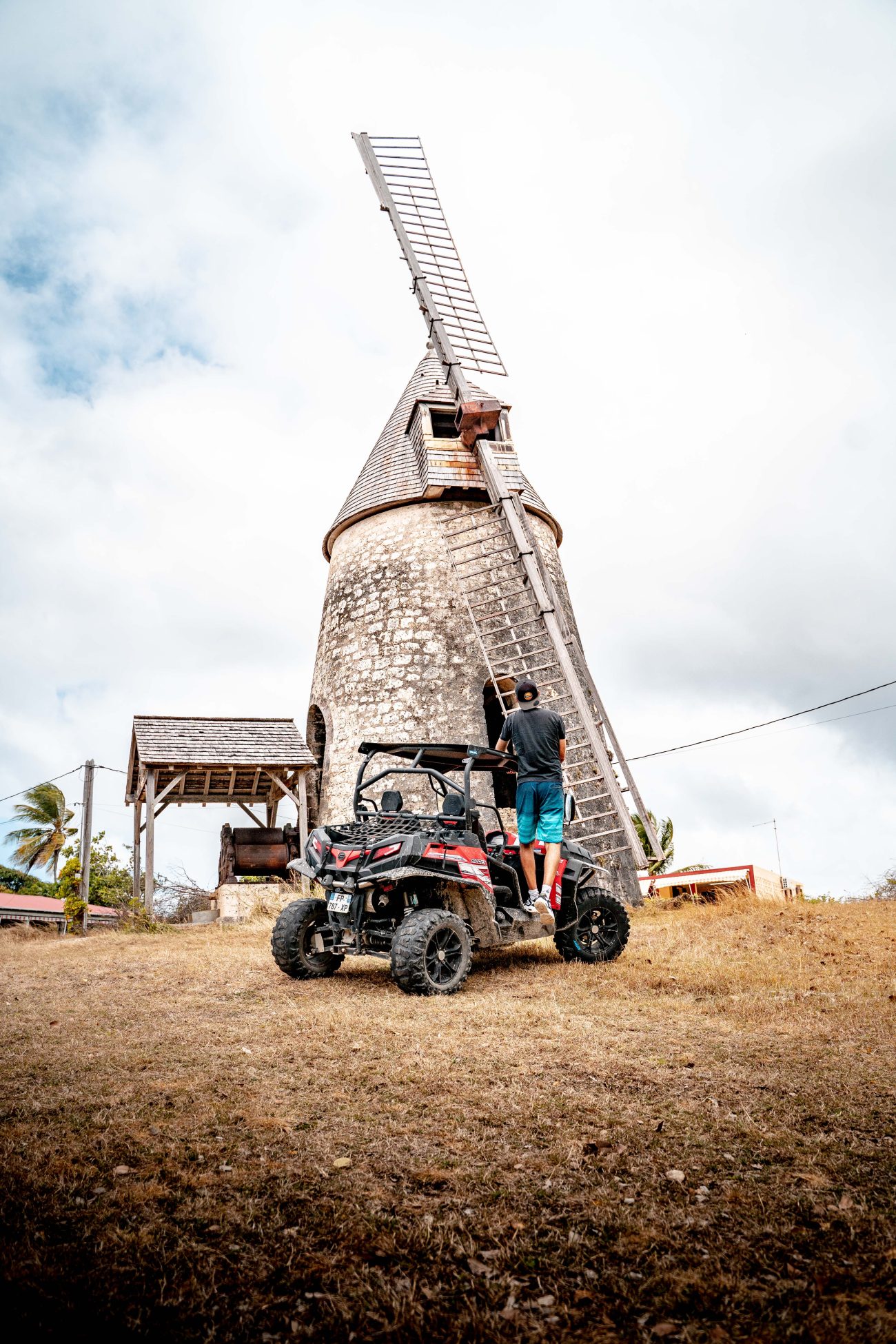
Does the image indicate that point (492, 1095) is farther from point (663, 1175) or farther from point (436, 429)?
point (436, 429)

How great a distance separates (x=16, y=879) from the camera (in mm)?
33375

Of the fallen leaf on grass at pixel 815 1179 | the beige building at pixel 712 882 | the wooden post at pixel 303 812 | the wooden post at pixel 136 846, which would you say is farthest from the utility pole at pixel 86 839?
the fallen leaf on grass at pixel 815 1179

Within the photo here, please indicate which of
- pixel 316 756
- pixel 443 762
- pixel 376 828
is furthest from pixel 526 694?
pixel 316 756

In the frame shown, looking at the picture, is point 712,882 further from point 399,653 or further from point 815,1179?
point 815,1179

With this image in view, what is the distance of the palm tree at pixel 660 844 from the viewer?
13812 millimetres

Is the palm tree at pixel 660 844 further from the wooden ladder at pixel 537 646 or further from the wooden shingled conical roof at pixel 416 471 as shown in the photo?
the wooden shingled conical roof at pixel 416 471

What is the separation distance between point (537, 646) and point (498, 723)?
6.43 ft

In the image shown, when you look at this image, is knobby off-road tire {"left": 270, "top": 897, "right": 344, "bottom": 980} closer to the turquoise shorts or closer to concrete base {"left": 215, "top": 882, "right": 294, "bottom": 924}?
the turquoise shorts

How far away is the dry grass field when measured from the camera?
2.25 m

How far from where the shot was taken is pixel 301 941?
7309 mm

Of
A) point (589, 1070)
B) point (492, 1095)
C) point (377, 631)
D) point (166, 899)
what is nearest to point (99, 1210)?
point (492, 1095)

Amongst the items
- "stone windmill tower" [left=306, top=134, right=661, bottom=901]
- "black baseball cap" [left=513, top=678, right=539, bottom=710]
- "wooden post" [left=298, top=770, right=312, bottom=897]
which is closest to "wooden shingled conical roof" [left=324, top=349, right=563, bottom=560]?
"stone windmill tower" [left=306, top=134, right=661, bottom=901]

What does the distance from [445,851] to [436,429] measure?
39.1 feet

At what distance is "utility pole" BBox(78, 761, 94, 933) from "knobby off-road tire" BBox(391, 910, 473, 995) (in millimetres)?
11806
